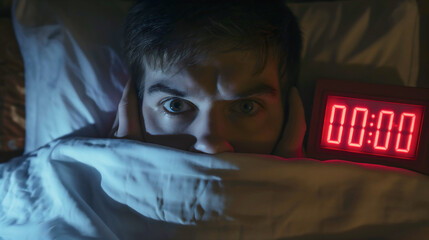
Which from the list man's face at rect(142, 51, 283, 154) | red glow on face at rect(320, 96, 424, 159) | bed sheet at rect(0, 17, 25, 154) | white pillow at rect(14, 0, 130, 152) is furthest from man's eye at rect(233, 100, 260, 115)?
bed sheet at rect(0, 17, 25, 154)

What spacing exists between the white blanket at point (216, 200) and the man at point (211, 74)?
0.09 metres

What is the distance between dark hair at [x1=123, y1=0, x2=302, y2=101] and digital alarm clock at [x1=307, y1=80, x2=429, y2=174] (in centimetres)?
21

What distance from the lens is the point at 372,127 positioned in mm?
968

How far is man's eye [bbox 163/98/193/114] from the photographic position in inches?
35.9

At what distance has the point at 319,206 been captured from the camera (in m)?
0.80

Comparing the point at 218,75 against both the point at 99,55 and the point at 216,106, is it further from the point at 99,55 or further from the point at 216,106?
the point at 99,55

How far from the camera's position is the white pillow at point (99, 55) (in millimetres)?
1056

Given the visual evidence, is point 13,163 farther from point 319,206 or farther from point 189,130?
point 319,206

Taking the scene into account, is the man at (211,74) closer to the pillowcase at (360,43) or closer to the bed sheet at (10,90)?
the pillowcase at (360,43)

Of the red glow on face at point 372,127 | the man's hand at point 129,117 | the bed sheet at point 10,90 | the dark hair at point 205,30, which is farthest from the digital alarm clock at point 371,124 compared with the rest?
the bed sheet at point 10,90

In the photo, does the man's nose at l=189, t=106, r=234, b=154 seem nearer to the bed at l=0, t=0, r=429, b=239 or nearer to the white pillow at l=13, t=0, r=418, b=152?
the bed at l=0, t=0, r=429, b=239

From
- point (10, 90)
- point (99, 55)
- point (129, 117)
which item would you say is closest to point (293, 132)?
point (129, 117)

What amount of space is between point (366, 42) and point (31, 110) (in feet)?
3.74

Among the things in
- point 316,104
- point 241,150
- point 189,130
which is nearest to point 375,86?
point 316,104
